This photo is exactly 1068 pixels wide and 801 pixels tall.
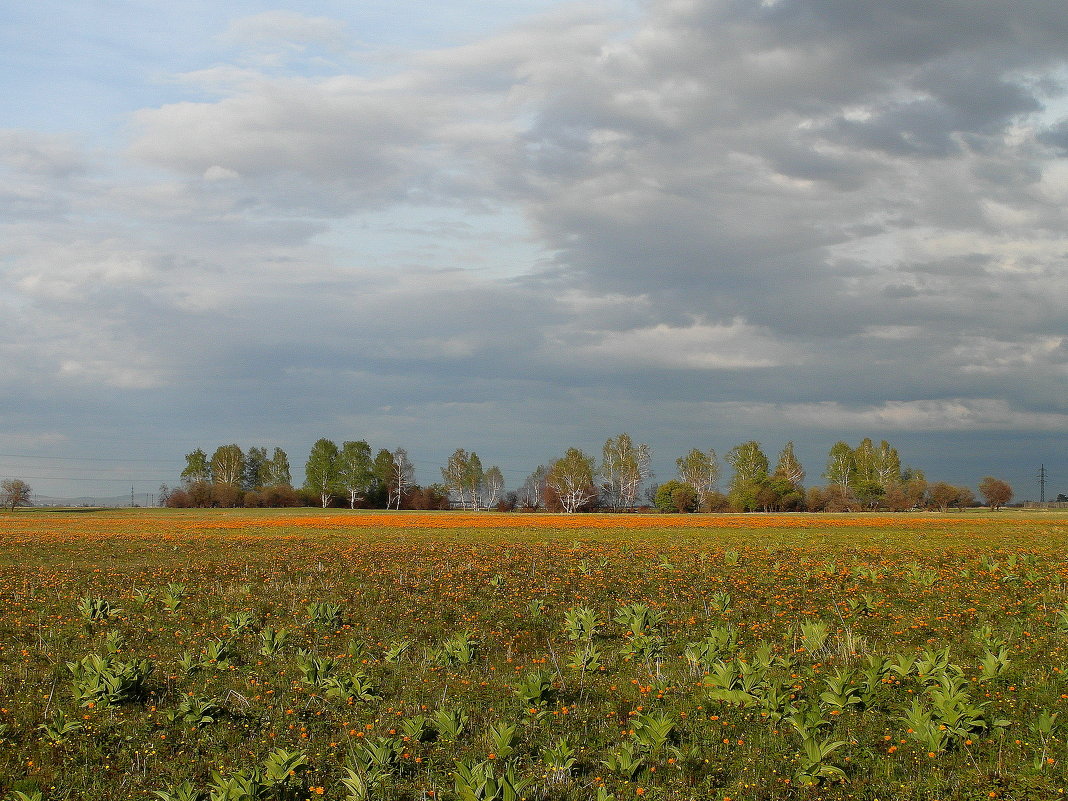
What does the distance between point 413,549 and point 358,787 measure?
22.3 m

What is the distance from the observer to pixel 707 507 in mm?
143500

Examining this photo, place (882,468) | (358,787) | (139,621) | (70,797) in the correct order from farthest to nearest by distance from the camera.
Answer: (882,468), (139,621), (70,797), (358,787)

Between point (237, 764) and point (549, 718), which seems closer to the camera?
point (237, 764)

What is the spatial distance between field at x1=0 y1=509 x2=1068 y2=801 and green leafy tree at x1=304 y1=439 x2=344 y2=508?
125 meters

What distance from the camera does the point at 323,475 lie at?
146500 millimetres

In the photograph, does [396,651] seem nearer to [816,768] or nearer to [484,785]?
[484,785]

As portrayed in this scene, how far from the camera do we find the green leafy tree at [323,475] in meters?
146

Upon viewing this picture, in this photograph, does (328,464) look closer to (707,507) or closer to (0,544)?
(707,507)

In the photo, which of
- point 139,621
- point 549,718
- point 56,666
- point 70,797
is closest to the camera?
point 70,797

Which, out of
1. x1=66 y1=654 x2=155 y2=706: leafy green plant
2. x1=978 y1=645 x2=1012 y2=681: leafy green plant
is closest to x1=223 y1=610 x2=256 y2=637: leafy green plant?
x1=66 y1=654 x2=155 y2=706: leafy green plant

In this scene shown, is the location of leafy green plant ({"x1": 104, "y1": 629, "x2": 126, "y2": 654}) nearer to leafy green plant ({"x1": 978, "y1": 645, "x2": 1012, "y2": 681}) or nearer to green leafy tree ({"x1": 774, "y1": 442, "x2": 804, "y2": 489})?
leafy green plant ({"x1": 978, "y1": 645, "x2": 1012, "y2": 681})

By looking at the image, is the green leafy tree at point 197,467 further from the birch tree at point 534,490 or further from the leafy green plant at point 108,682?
the leafy green plant at point 108,682

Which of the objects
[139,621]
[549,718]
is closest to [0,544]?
[139,621]

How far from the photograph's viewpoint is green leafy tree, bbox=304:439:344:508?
145750 mm
